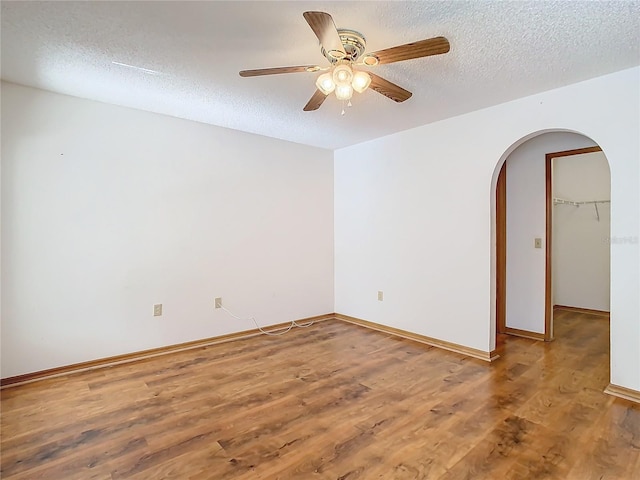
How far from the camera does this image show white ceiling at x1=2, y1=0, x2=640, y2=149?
175 centimetres

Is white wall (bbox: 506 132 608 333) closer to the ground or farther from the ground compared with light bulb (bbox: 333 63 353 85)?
closer to the ground

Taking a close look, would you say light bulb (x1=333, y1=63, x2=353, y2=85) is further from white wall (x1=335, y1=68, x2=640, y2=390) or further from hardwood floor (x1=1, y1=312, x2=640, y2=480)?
hardwood floor (x1=1, y1=312, x2=640, y2=480)

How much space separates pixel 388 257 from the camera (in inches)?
159

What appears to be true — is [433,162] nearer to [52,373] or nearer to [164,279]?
[164,279]

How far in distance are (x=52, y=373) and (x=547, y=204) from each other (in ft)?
16.2

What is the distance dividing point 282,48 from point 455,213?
7.34 ft

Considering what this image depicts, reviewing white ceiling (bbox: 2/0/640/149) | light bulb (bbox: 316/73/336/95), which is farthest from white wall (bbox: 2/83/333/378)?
light bulb (bbox: 316/73/336/95)

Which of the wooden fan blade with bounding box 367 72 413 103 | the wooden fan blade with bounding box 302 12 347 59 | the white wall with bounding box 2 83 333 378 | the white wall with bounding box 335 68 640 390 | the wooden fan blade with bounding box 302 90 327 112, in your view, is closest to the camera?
the wooden fan blade with bounding box 302 12 347 59

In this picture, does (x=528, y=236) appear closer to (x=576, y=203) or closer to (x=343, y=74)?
(x=576, y=203)

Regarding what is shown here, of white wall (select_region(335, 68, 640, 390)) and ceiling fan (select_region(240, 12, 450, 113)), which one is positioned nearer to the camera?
ceiling fan (select_region(240, 12, 450, 113))

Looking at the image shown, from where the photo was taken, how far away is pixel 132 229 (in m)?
3.14

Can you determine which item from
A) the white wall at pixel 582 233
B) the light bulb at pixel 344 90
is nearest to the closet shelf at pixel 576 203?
the white wall at pixel 582 233

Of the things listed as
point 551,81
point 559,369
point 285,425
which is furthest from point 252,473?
point 551,81

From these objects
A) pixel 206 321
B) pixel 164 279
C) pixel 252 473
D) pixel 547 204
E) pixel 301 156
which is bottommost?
pixel 252 473
